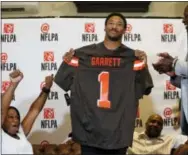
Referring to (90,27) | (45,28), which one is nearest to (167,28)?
(90,27)

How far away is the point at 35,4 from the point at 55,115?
1.98 ft

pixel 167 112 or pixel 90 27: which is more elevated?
pixel 90 27

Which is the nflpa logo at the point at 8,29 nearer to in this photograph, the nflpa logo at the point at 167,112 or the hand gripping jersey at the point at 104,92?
the hand gripping jersey at the point at 104,92

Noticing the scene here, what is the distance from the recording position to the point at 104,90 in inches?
61.6

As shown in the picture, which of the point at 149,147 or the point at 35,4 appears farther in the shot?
the point at 35,4

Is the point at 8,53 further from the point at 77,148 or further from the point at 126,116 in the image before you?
the point at 126,116

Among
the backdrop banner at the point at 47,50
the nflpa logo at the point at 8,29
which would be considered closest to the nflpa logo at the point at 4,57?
the backdrop banner at the point at 47,50

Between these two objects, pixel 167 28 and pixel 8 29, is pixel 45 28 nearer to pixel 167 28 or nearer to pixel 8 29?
pixel 8 29

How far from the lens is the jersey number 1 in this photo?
5.09 feet

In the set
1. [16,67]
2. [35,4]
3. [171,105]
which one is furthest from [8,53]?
[171,105]

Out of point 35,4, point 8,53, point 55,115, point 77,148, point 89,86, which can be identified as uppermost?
point 35,4

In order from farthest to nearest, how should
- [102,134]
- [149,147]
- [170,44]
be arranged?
[170,44] → [149,147] → [102,134]

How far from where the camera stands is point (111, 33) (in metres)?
1.58

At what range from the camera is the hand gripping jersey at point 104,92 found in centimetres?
154
